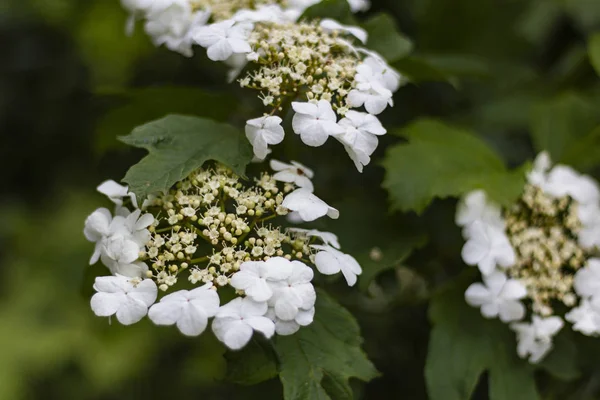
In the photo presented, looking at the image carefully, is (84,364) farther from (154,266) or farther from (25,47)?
(154,266)

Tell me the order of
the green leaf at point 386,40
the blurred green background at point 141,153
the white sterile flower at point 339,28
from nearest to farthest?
1. the white sterile flower at point 339,28
2. the green leaf at point 386,40
3. the blurred green background at point 141,153

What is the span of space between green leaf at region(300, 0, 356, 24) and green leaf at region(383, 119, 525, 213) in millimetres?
228

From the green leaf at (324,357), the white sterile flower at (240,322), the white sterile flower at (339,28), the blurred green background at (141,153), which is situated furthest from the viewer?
the blurred green background at (141,153)

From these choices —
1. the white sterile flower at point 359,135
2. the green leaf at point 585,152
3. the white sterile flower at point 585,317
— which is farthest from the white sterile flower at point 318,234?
the green leaf at point 585,152

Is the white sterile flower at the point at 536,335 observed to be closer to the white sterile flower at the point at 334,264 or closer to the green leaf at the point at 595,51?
the white sterile flower at the point at 334,264

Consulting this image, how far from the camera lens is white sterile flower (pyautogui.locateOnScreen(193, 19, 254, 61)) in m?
0.92

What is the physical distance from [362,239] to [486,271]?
0.22 m

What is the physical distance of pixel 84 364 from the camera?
2.37 meters

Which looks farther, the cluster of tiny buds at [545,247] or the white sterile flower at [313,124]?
the cluster of tiny buds at [545,247]

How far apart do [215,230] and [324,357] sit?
234mm

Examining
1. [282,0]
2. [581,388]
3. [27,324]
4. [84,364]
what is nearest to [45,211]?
[27,324]

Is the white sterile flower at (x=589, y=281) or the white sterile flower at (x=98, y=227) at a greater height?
the white sterile flower at (x=98, y=227)

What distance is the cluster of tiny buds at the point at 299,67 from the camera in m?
0.91

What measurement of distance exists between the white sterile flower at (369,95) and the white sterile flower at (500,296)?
1.12 feet
